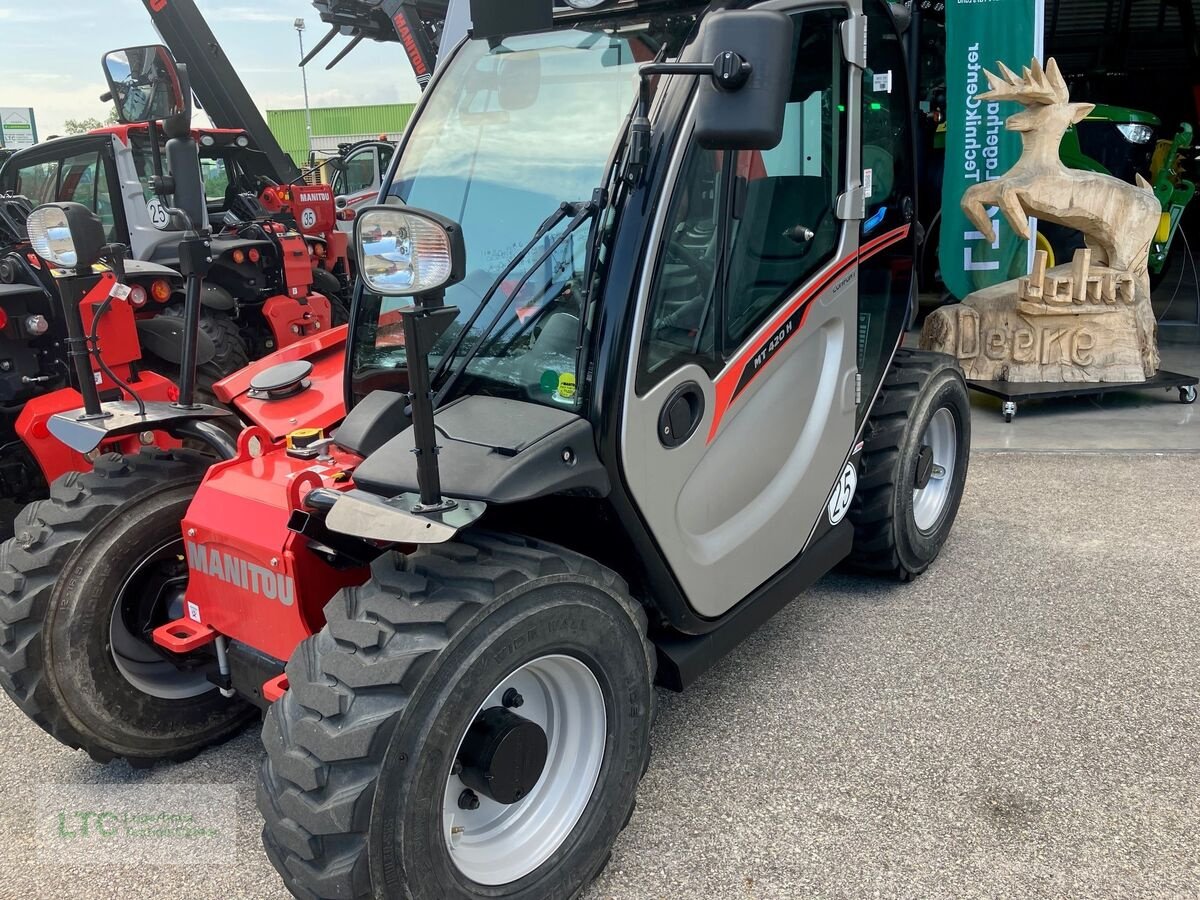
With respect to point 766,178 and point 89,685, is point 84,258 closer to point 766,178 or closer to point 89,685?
point 89,685

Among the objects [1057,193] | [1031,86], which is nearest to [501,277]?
[1031,86]

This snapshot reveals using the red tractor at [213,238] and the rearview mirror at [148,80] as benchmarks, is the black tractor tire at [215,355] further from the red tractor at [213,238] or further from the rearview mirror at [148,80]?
the rearview mirror at [148,80]

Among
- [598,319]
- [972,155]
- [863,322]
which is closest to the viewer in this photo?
[598,319]

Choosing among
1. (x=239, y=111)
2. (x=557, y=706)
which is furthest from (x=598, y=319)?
(x=239, y=111)

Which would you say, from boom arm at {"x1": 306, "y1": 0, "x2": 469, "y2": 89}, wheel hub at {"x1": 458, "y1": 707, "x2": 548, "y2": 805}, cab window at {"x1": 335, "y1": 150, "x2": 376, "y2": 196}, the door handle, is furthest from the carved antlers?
cab window at {"x1": 335, "y1": 150, "x2": 376, "y2": 196}

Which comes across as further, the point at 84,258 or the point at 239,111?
the point at 239,111

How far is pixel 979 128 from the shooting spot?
7125 mm

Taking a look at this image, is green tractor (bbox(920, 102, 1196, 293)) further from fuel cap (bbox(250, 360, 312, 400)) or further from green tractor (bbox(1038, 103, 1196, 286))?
fuel cap (bbox(250, 360, 312, 400))

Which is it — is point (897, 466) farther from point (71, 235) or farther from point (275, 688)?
point (71, 235)

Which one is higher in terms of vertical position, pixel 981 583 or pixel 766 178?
pixel 766 178

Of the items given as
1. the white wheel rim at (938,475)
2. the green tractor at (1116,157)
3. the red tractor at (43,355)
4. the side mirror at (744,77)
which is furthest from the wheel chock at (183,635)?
the green tractor at (1116,157)

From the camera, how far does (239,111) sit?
8359mm

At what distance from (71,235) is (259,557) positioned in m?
1.02

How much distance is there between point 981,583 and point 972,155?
4.42m
